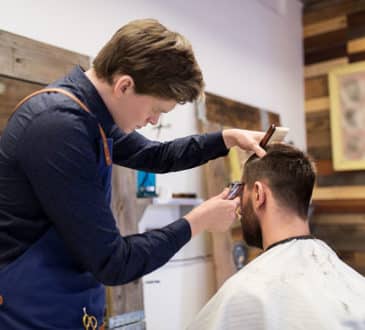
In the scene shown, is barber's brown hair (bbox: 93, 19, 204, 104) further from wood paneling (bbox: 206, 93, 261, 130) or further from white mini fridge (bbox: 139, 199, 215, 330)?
wood paneling (bbox: 206, 93, 261, 130)

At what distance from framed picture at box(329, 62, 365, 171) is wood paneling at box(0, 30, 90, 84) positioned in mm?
2836

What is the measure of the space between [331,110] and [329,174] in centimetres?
61

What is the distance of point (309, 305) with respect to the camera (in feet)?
4.75

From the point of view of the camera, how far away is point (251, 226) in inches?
72.5

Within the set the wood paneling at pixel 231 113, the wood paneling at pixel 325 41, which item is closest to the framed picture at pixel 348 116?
the wood paneling at pixel 325 41

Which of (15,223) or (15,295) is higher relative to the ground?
(15,223)

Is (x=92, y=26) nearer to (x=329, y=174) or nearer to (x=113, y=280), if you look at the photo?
(x=113, y=280)

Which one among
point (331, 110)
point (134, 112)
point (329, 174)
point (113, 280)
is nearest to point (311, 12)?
point (331, 110)

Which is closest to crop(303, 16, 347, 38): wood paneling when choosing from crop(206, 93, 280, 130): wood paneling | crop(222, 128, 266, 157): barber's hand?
crop(206, 93, 280, 130): wood paneling

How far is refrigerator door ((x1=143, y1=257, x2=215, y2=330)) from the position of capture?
9.44 ft

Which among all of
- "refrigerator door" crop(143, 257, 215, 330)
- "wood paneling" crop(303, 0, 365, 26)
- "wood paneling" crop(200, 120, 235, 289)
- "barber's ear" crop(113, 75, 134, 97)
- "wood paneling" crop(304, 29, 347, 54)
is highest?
"wood paneling" crop(303, 0, 365, 26)

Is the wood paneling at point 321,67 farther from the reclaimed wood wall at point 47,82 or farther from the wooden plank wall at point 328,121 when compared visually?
the reclaimed wood wall at point 47,82

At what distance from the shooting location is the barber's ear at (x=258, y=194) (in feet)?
5.81

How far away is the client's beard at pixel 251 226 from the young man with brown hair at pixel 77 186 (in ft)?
1.48
